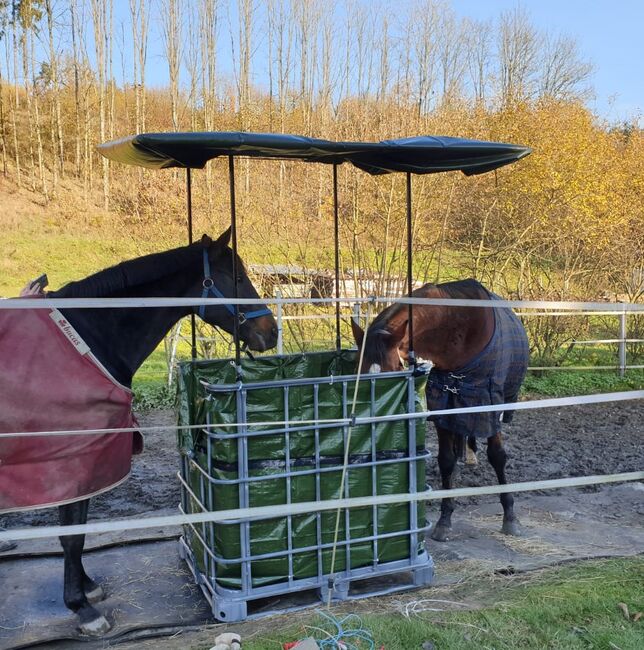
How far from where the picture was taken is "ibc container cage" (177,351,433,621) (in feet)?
9.50

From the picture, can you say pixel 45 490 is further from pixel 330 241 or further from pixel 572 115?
pixel 572 115

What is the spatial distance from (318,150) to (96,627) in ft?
8.02

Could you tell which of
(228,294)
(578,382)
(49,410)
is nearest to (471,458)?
(228,294)

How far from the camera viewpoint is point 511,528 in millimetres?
4043

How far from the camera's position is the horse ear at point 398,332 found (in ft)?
11.6

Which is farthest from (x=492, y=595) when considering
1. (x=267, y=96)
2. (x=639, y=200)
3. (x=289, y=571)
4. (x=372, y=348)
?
(x=267, y=96)

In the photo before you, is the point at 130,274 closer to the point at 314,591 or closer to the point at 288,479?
the point at 288,479

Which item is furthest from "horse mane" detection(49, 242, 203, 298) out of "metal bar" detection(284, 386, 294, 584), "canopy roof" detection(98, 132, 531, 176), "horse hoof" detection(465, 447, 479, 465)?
"horse hoof" detection(465, 447, 479, 465)

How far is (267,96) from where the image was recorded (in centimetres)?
1472

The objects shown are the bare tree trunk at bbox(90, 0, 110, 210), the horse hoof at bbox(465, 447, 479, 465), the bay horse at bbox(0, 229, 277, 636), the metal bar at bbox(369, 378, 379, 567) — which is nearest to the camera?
the bay horse at bbox(0, 229, 277, 636)

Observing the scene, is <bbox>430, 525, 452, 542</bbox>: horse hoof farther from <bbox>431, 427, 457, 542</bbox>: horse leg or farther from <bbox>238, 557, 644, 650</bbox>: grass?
<bbox>238, 557, 644, 650</bbox>: grass

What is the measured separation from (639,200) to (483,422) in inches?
350

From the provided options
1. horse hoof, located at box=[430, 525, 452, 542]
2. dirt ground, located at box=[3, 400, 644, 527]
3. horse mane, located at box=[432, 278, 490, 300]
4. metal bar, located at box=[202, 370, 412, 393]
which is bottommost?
dirt ground, located at box=[3, 400, 644, 527]

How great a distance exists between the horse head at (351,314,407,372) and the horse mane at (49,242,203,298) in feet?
3.49
